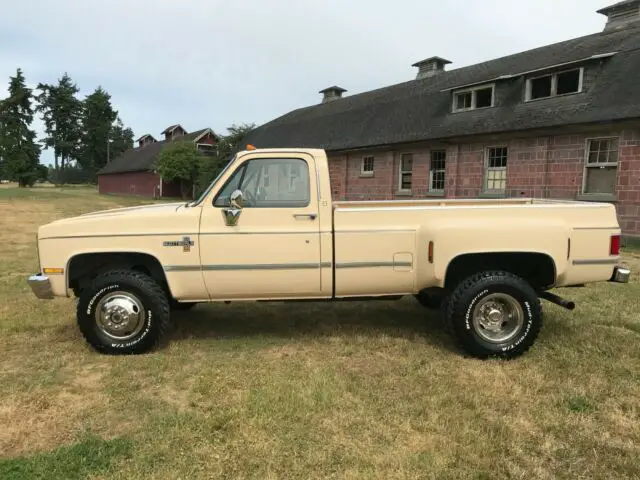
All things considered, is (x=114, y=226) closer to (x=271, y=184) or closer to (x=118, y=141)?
(x=271, y=184)

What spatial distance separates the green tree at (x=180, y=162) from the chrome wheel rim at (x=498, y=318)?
41683 mm

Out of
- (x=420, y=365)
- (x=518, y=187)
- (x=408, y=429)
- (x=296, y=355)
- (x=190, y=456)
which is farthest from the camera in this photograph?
(x=518, y=187)

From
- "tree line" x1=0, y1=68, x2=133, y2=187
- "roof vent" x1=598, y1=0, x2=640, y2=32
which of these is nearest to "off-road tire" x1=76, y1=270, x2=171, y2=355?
"roof vent" x1=598, y1=0, x2=640, y2=32

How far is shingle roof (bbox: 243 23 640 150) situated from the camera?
15.5 m

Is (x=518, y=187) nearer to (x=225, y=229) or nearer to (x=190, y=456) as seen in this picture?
(x=225, y=229)

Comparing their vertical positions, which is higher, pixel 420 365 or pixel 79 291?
pixel 79 291

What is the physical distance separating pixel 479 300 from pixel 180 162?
42.8 meters

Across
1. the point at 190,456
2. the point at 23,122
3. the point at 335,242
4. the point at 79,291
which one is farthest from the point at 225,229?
the point at 23,122

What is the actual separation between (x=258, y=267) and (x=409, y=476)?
247cm

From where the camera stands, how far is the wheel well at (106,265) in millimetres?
4898

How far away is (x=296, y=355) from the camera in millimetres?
4852

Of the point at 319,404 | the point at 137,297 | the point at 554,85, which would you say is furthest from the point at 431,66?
the point at 319,404

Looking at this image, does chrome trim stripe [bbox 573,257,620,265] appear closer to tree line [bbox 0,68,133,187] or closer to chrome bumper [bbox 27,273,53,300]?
chrome bumper [bbox 27,273,53,300]

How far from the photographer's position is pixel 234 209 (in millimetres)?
4695
